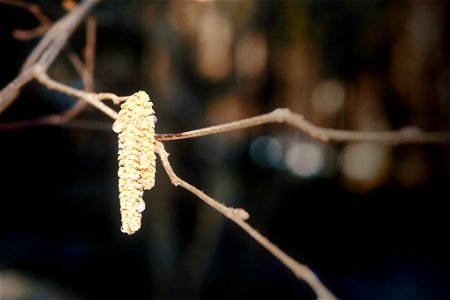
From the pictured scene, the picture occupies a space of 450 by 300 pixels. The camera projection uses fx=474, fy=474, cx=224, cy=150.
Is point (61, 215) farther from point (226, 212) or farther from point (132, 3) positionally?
point (226, 212)

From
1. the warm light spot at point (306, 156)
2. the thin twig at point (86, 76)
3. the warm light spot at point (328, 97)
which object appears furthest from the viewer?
the warm light spot at point (328, 97)

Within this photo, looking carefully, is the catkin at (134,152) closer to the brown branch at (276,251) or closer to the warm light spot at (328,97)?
the brown branch at (276,251)

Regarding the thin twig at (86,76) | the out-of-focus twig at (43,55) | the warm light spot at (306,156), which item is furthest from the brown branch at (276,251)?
the warm light spot at (306,156)

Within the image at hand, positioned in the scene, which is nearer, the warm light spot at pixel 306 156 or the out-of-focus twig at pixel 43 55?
the out-of-focus twig at pixel 43 55

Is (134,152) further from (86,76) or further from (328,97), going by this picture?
(328,97)

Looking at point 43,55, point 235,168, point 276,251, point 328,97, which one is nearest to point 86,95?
point 43,55

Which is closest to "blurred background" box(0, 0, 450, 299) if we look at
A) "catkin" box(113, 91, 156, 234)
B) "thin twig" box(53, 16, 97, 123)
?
"thin twig" box(53, 16, 97, 123)
